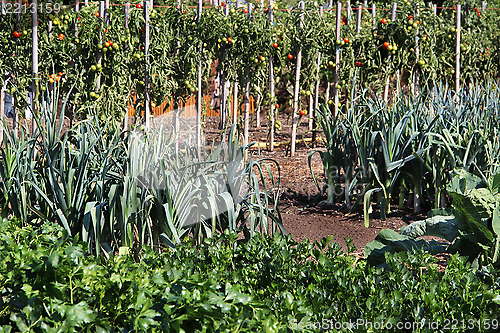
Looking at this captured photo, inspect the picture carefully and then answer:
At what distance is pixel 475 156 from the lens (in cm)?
311

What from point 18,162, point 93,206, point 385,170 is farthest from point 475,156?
point 18,162

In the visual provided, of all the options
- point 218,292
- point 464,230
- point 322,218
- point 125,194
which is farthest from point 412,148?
point 218,292

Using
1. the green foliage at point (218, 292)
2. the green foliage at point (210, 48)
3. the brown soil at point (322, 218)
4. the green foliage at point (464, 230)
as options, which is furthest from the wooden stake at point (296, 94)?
the green foliage at point (218, 292)

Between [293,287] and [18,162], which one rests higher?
[18,162]

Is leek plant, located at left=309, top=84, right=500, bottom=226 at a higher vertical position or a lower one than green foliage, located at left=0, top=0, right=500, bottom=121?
lower

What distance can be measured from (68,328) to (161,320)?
0.26 m

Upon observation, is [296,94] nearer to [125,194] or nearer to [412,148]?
[412,148]

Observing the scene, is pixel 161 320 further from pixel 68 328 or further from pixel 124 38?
pixel 124 38

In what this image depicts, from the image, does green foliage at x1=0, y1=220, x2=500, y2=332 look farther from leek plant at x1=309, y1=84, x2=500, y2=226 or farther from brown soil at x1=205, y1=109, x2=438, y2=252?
leek plant at x1=309, y1=84, x2=500, y2=226

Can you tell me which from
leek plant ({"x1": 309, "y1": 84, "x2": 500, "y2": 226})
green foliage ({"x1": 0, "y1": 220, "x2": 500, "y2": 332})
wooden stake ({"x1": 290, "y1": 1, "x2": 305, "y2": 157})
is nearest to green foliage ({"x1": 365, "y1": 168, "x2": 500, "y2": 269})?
green foliage ({"x1": 0, "y1": 220, "x2": 500, "y2": 332})

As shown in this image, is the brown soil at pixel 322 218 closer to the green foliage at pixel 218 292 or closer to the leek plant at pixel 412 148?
the leek plant at pixel 412 148

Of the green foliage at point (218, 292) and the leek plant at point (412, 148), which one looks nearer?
the green foliage at point (218, 292)

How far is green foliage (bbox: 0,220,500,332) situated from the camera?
1375mm

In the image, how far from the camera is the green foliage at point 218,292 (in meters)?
1.38
